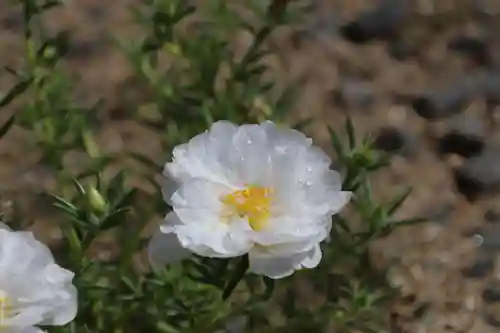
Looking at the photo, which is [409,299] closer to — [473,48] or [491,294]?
[491,294]

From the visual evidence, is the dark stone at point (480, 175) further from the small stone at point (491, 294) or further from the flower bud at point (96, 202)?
the flower bud at point (96, 202)

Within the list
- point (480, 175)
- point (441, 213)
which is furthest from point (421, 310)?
point (480, 175)

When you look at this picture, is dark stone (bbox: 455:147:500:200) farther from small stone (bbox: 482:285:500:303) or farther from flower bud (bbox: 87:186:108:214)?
flower bud (bbox: 87:186:108:214)

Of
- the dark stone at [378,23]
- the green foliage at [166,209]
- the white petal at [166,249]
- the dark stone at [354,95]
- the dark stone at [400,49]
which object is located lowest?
the dark stone at [354,95]

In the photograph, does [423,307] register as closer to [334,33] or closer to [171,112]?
[171,112]

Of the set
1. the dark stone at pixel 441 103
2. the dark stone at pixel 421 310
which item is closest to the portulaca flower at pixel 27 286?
the dark stone at pixel 421 310

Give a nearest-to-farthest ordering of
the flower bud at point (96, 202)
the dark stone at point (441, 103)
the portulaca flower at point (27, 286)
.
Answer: the portulaca flower at point (27, 286)
the flower bud at point (96, 202)
the dark stone at point (441, 103)

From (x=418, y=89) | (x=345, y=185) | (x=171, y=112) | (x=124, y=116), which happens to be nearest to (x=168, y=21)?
(x=171, y=112)
